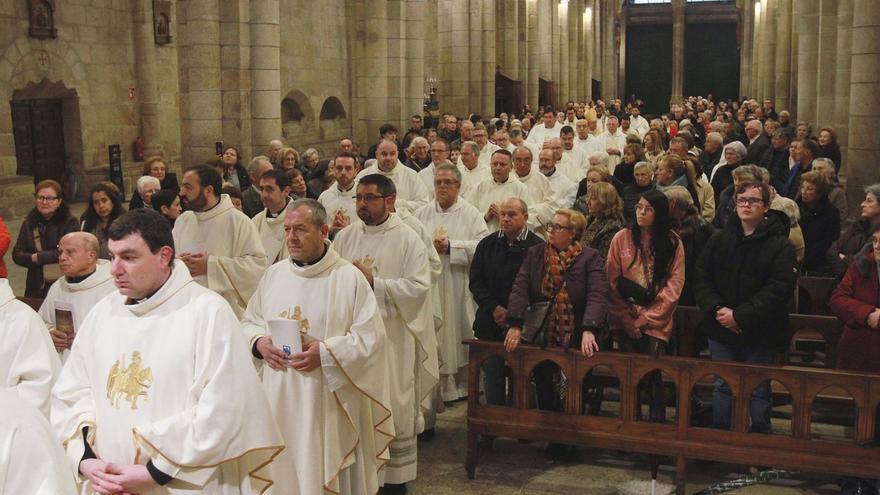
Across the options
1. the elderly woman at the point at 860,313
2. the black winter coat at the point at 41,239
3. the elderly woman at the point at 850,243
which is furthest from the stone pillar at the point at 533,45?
the elderly woman at the point at 860,313

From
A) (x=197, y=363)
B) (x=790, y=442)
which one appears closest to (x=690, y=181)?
(x=790, y=442)

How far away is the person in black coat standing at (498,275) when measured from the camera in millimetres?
6992

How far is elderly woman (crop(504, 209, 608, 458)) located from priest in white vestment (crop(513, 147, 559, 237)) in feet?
11.3

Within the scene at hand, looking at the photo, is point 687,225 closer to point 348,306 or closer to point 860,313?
point 860,313

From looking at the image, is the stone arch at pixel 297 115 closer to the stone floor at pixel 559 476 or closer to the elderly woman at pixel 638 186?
the elderly woman at pixel 638 186

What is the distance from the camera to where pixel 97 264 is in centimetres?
580

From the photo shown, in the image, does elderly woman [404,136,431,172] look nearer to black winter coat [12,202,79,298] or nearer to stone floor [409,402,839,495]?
black winter coat [12,202,79,298]

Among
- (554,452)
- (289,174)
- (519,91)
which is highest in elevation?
(519,91)

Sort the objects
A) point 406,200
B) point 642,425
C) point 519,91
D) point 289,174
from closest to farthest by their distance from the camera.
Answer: point 642,425 → point 289,174 → point 406,200 → point 519,91

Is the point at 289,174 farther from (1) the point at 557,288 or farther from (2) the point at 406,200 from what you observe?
(1) the point at 557,288

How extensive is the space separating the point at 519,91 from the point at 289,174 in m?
22.2

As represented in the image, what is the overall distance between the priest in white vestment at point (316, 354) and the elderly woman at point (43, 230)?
3.21 meters

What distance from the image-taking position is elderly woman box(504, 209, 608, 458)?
21.2 feet

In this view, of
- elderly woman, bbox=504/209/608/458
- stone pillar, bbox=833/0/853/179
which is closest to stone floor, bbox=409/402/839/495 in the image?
elderly woman, bbox=504/209/608/458
